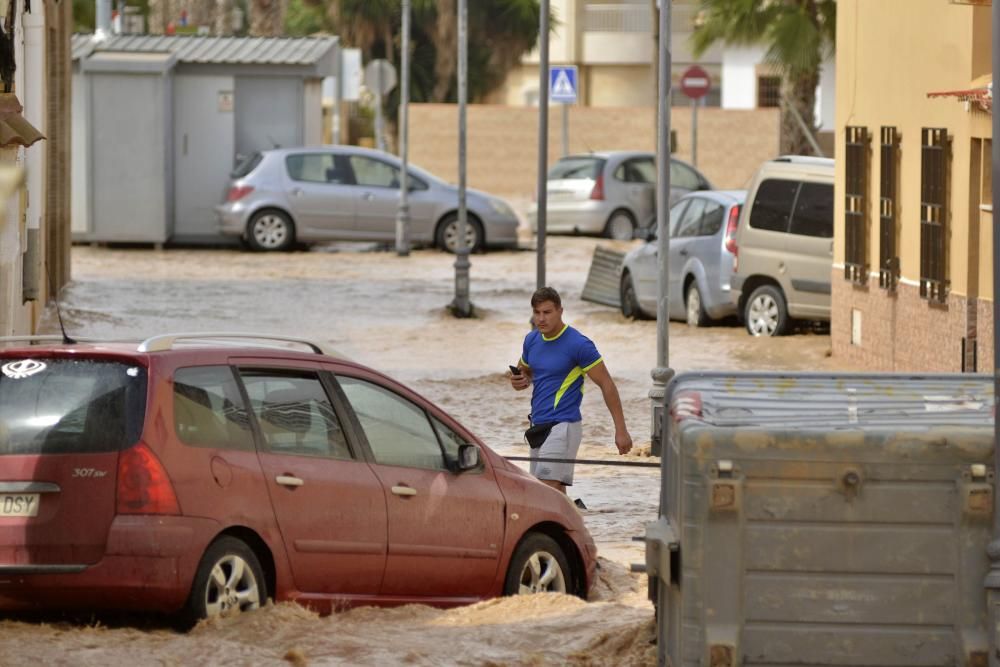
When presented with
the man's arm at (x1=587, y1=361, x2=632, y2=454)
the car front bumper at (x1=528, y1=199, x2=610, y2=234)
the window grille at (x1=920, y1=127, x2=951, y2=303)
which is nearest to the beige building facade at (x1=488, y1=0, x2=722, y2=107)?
the car front bumper at (x1=528, y1=199, x2=610, y2=234)

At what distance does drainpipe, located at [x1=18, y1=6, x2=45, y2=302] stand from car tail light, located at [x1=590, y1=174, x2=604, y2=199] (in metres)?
17.3

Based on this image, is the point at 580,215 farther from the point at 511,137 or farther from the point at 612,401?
the point at 612,401

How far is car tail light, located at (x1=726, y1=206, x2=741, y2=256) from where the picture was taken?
22188 mm

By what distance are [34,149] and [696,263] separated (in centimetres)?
727

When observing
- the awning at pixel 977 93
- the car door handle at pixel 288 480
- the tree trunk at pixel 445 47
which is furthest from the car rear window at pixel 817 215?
the tree trunk at pixel 445 47

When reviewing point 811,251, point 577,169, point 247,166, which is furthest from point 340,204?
point 811,251

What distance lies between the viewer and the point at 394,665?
8.06 m

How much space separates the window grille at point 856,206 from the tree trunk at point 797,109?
1253cm

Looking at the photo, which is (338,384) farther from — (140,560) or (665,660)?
(665,660)

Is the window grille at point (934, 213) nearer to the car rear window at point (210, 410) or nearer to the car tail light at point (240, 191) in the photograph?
the car rear window at point (210, 410)

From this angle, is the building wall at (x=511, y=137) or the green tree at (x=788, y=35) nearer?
the green tree at (x=788, y=35)

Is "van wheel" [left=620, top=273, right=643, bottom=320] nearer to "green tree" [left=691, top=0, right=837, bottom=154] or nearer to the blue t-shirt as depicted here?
"green tree" [left=691, top=0, right=837, bottom=154]

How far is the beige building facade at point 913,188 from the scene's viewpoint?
1703 centimetres

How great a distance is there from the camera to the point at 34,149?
18938mm
